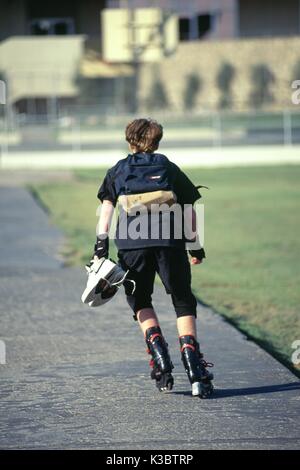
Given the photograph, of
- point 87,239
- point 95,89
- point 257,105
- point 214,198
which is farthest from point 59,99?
point 87,239

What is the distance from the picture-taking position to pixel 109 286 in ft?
21.2

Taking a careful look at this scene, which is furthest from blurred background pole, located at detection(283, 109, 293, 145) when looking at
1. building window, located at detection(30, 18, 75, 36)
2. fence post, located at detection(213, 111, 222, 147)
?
building window, located at detection(30, 18, 75, 36)

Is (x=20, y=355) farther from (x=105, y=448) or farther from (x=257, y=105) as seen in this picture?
(x=257, y=105)

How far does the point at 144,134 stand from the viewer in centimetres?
650

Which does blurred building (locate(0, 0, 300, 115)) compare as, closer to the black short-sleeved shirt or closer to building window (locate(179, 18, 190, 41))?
building window (locate(179, 18, 190, 41))

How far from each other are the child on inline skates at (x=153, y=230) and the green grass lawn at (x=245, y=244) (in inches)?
62.7

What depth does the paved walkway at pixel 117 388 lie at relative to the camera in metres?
5.58

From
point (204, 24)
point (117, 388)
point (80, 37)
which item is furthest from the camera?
point (204, 24)

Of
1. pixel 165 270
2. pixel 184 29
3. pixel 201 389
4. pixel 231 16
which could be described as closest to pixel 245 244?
pixel 165 270

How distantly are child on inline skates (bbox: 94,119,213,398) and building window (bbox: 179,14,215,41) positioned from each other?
50374mm

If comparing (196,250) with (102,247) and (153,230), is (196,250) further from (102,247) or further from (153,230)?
(102,247)

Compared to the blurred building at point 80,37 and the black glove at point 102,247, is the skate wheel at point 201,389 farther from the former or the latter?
the blurred building at point 80,37

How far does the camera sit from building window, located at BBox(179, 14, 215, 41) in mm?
56344

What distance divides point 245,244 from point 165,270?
872 cm
